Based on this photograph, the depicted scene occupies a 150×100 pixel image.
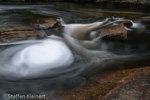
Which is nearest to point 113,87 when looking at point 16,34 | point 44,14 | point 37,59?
point 37,59

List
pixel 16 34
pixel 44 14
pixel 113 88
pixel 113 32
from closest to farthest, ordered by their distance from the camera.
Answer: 1. pixel 113 88
2. pixel 16 34
3. pixel 113 32
4. pixel 44 14

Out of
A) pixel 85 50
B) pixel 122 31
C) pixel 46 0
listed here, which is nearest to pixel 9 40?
pixel 85 50

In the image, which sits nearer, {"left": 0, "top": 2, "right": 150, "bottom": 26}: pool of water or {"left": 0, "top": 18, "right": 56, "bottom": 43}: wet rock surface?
{"left": 0, "top": 18, "right": 56, "bottom": 43}: wet rock surface

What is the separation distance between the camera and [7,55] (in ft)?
16.7

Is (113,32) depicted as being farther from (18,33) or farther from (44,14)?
(44,14)

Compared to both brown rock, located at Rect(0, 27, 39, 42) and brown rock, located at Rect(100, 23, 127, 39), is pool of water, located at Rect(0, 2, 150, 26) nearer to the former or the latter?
brown rock, located at Rect(0, 27, 39, 42)

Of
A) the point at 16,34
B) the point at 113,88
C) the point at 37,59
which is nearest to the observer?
the point at 113,88

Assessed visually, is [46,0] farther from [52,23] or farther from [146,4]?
[52,23]

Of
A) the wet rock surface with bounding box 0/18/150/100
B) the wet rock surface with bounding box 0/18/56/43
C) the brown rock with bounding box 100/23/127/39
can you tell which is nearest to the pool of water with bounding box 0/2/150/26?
the wet rock surface with bounding box 0/18/56/43

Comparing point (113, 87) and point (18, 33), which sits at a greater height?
point (18, 33)

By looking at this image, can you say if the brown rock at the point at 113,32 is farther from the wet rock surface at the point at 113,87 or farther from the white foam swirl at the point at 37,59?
the wet rock surface at the point at 113,87

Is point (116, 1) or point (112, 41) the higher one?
point (116, 1)

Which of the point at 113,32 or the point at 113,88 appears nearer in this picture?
the point at 113,88

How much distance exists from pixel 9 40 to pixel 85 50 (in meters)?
3.01
